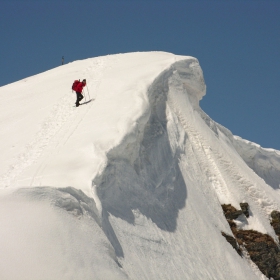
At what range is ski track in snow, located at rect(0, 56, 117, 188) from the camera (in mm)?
14820

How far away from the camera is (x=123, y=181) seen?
14.0 meters

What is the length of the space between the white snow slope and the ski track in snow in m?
0.06

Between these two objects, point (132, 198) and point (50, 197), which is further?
point (132, 198)

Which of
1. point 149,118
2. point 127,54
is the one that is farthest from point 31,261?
point 127,54

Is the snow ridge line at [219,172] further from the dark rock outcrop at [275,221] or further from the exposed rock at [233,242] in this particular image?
the exposed rock at [233,242]

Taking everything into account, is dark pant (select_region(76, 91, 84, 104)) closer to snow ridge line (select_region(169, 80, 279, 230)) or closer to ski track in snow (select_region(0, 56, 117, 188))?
ski track in snow (select_region(0, 56, 117, 188))

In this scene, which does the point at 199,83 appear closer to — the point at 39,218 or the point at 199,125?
the point at 199,125

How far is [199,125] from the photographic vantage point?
19828 millimetres

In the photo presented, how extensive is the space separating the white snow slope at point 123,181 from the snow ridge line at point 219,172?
0.11 feet

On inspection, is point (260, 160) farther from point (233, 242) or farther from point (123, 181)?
point (123, 181)

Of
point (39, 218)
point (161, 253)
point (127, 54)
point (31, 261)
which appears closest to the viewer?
point (31, 261)

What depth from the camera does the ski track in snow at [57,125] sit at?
1482 centimetres

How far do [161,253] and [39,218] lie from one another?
4.32 m

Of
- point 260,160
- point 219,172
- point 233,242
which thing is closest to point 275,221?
point 219,172
